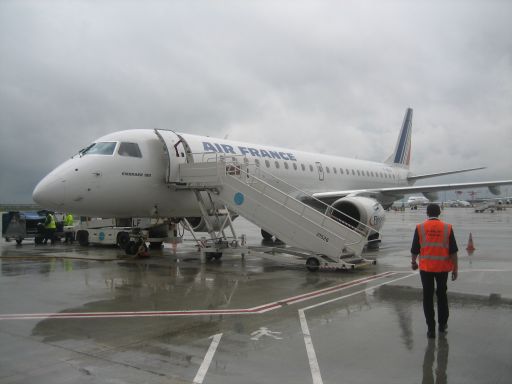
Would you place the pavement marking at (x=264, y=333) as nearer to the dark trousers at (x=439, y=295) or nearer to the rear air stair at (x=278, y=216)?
the dark trousers at (x=439, y=295)

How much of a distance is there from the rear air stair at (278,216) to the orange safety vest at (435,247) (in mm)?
5144

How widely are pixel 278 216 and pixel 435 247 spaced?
6203 millimetres

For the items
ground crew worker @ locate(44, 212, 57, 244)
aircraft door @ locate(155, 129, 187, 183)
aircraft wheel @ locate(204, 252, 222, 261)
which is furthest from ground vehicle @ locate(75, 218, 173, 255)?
aircraft door @ locate(155, 129, 187, 183)

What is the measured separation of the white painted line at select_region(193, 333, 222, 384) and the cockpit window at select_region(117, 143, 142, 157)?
879 cm

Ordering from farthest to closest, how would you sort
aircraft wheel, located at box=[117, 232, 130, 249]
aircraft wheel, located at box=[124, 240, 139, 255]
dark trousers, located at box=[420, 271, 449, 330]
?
aircraft wheel, located at box=[117, 232, 130, 249] < aircraft wheel, located at box=[124, 240, 139, 255] < dark trousers, located at box=[420, 271, 449, 330]

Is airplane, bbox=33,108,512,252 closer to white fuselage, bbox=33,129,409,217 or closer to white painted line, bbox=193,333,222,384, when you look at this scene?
white fuselage, bbox=33,129,409,217

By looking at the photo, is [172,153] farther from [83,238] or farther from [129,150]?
[83,238]

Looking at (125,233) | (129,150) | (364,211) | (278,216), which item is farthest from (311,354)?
(125,233)

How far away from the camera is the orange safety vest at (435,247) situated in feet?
19.9

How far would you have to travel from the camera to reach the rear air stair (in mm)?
11680

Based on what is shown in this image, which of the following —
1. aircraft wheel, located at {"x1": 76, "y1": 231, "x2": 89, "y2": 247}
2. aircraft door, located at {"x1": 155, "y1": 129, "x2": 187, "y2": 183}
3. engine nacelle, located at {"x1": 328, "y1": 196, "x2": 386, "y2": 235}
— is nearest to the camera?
aircraft door, located at {"x1": 155, "y1": 129, "x2": 187, "y2": 183}

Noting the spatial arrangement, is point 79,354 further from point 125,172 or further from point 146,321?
point 125,172

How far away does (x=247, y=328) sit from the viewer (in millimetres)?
6215

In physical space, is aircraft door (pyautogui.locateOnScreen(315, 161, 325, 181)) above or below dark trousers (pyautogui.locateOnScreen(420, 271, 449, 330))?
above
